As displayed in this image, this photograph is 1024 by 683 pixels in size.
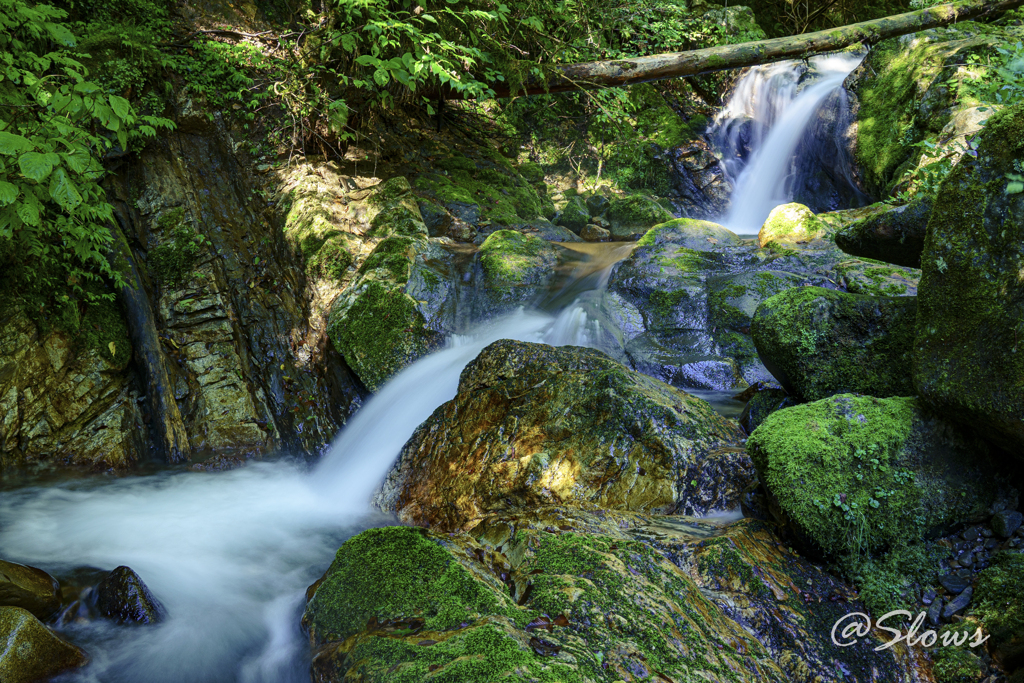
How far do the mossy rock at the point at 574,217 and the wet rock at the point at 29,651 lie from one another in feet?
27.9

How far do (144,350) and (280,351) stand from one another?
1.36 m

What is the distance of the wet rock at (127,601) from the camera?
10.2ft

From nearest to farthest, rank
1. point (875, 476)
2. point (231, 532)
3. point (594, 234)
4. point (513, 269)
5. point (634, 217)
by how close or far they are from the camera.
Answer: point (875, 476)
point (231, 532)
point (513, 269)
point (594, 234)
point (634, 217)

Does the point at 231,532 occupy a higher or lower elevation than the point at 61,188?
lower

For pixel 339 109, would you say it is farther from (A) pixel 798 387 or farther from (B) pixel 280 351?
(A) pixel 798 387

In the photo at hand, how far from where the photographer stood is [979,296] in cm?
273

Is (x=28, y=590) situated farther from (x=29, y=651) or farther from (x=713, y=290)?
(x=713, y=290)

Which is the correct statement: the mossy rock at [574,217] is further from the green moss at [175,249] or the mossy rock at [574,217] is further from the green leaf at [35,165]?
the green leaf at [35,165]

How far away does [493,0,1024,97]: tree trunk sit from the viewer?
29.2 feet

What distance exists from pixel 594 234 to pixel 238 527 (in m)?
6.85

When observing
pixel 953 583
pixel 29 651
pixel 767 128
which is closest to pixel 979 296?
pixel 953 583

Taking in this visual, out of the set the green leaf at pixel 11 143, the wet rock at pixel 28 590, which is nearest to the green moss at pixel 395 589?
the wet rock at pixel 28 590

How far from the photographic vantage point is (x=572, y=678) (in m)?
1.85

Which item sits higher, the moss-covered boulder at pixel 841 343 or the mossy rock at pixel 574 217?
the mossy rock at pixel 574 217
